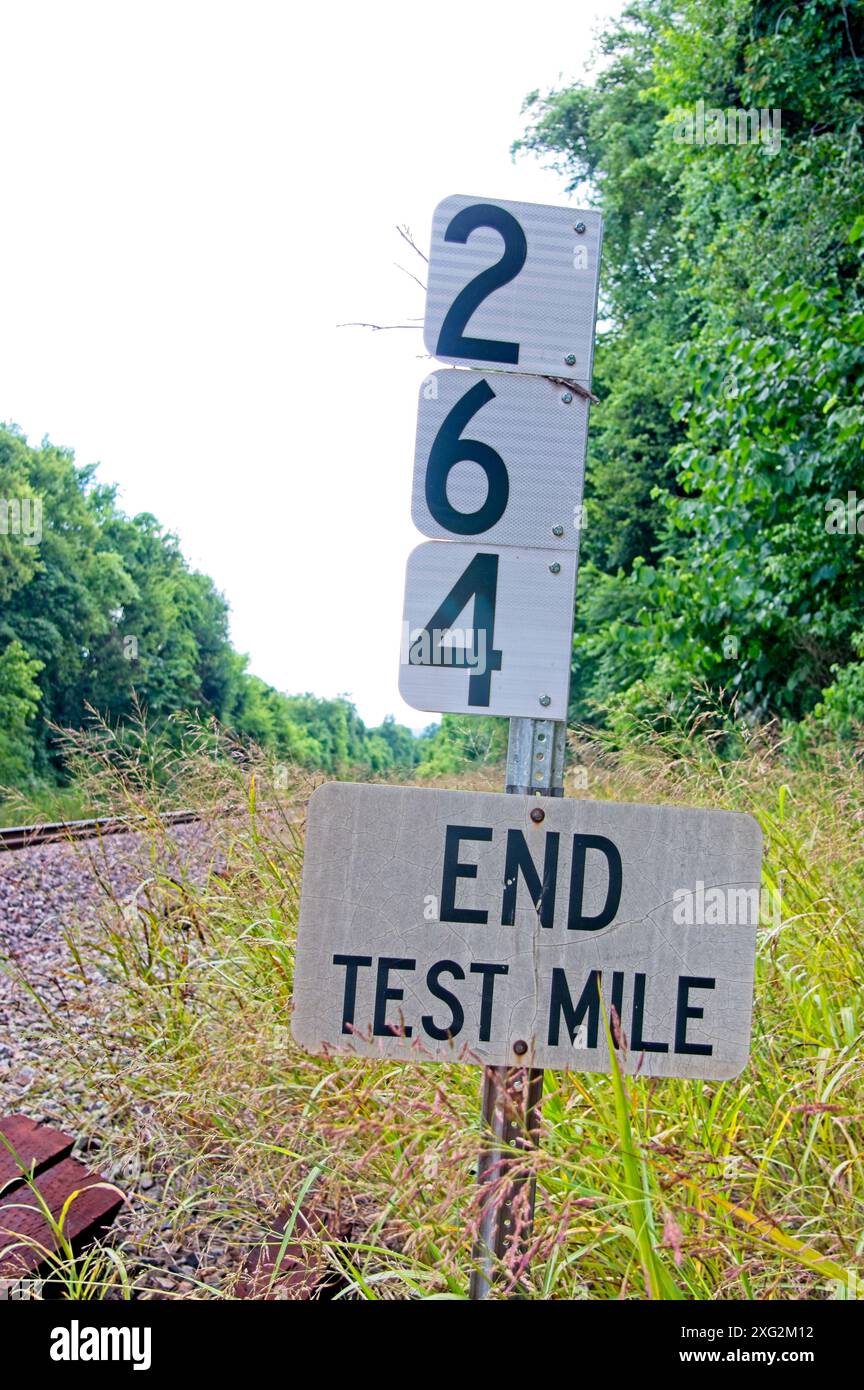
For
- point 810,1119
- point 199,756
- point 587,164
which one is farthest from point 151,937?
point 587,164

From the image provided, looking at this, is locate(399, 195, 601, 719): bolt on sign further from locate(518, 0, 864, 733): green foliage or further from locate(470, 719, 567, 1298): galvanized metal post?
locate(518, 0, 864, 733): green foliage

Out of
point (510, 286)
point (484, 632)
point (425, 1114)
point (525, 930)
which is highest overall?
point (510, 286)

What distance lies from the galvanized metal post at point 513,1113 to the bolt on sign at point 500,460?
57 millimetres

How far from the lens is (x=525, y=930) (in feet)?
6.54

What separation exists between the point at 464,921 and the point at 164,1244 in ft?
4.70

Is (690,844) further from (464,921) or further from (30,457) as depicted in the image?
(30,457)

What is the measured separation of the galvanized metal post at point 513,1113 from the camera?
74.9 inches

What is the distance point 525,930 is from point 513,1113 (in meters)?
0.30

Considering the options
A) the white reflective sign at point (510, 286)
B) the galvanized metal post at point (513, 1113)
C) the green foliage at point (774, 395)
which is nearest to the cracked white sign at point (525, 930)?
the galvanized metal post at point (513, 1113)

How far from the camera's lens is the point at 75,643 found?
1505 inches

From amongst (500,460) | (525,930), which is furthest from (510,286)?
(525,930)

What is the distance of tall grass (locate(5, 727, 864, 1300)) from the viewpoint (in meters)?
2.06

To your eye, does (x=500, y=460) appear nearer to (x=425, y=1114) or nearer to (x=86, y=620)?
(x=425, y=1114)

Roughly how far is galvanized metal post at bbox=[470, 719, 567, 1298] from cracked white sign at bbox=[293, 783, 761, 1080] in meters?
0.07
